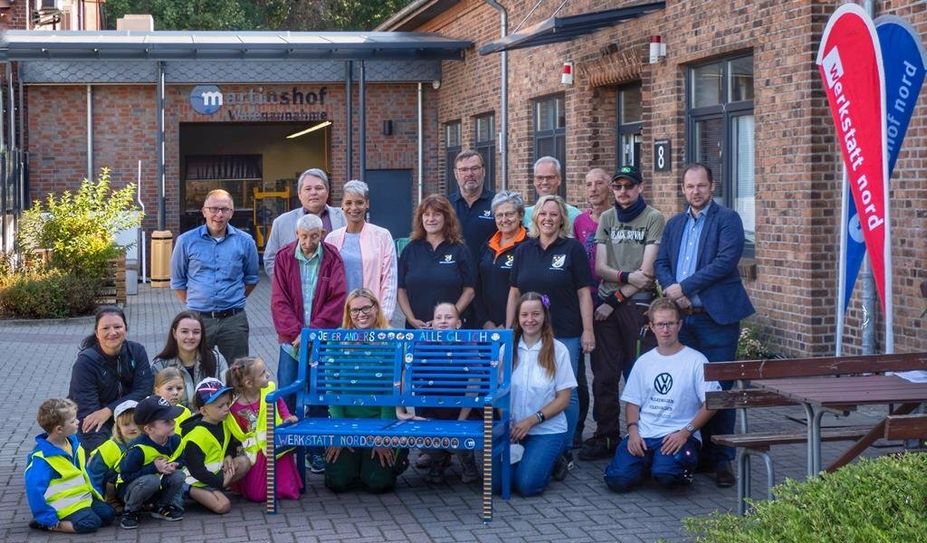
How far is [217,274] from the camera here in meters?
8.83

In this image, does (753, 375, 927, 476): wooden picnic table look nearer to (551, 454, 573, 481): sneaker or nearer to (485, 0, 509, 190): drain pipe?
(551, 454, 573, 481): sneaker

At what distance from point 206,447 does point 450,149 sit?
64.5 ft

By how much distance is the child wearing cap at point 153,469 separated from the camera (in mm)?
7055

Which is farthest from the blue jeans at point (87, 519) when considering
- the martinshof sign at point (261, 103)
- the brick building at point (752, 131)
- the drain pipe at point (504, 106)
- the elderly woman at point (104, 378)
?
the martinshof sign at point (261, 103)

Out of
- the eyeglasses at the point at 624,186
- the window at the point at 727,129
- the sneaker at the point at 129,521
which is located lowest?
the sneaker at the point at 129,521

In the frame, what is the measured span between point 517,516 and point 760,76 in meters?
6.48

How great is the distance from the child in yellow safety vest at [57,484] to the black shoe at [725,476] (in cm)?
360

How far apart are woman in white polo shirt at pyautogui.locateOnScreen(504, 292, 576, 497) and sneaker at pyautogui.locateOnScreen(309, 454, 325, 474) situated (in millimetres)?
1412

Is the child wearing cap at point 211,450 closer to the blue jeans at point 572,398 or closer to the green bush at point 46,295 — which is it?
the blue jeans at point 572,398

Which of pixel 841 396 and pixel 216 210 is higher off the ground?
pixel 216 210

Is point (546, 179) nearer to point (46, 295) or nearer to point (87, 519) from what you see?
point (87, 519)

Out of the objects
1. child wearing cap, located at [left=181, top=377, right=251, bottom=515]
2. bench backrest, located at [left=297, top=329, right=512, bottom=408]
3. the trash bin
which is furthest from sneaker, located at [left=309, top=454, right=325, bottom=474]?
the trash bin

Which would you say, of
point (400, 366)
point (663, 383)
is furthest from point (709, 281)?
point (400, 366)

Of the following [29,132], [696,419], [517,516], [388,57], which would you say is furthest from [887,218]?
[29,132]
